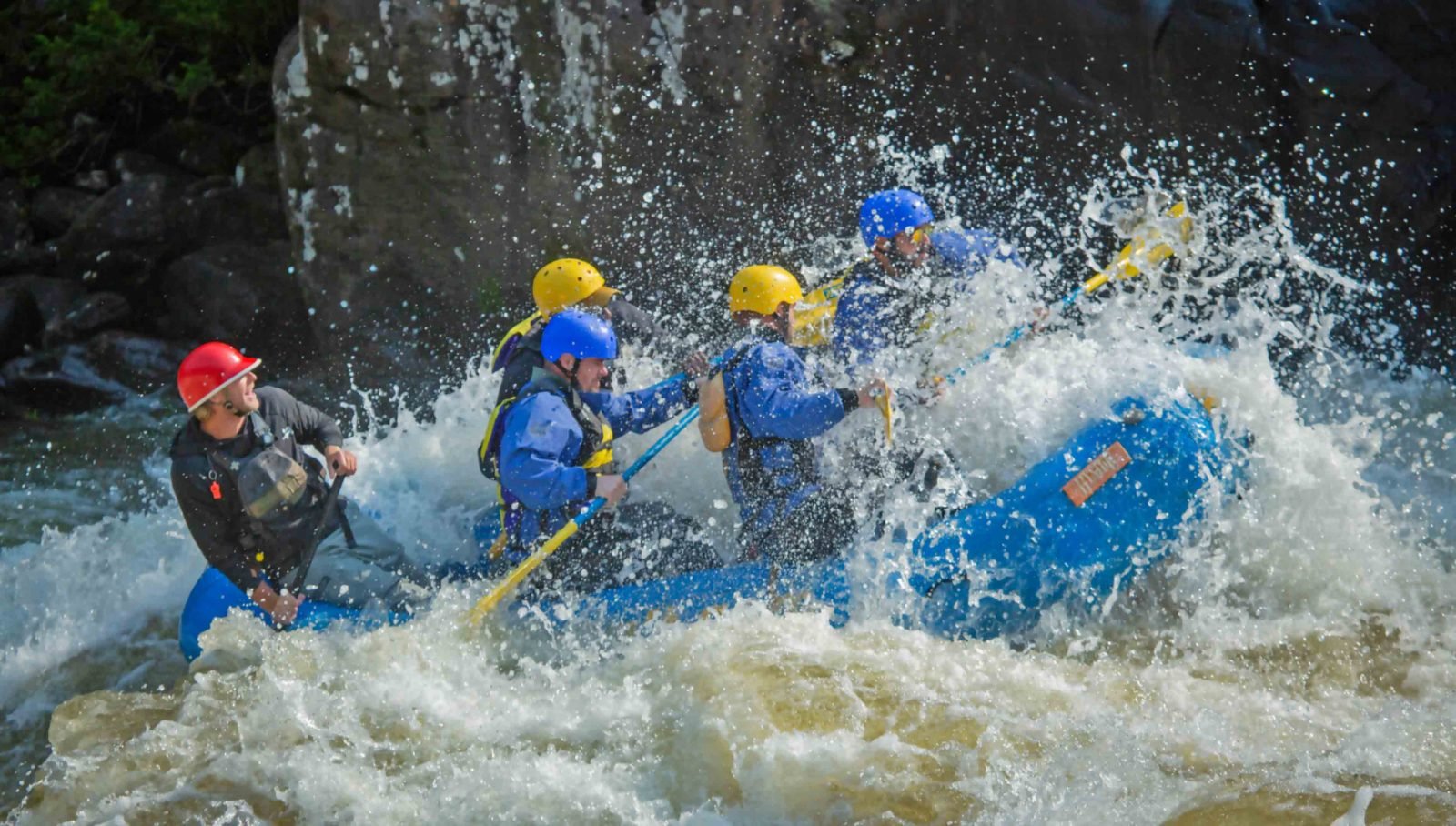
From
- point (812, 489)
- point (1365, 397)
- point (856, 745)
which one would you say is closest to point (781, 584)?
point (812, 489)

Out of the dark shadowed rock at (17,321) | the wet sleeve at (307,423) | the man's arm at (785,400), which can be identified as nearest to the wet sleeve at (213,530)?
the wet sleeve at (307,423)

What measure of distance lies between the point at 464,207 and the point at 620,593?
14.3 feet

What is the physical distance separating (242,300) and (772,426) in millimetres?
5906

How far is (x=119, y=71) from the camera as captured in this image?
1065 cm

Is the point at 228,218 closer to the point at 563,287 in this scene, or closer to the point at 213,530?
the point at 563,287

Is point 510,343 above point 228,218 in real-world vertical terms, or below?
above

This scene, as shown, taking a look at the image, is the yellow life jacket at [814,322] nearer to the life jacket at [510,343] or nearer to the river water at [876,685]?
the river water at [876,685]

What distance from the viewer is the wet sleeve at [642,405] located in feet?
18.9

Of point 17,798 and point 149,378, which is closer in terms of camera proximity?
point 17,798

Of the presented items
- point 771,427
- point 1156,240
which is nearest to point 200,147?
point 771,427

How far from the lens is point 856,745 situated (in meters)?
4.34

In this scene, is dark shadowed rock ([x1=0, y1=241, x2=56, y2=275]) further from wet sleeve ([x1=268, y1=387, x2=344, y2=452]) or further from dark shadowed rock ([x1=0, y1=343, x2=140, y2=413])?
wet sleeve ([x1=268, y1=387, x2=344, y2=452])

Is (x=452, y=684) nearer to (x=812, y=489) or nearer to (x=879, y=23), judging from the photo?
(x=812, y=489)

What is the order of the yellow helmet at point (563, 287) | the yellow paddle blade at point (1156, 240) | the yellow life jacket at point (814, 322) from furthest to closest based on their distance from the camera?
1. the yellow helmet at point (563, 287)
2. the yellow life jacket at point (814, 322)
3. the yellow paddle blade at point (1156, 240)
